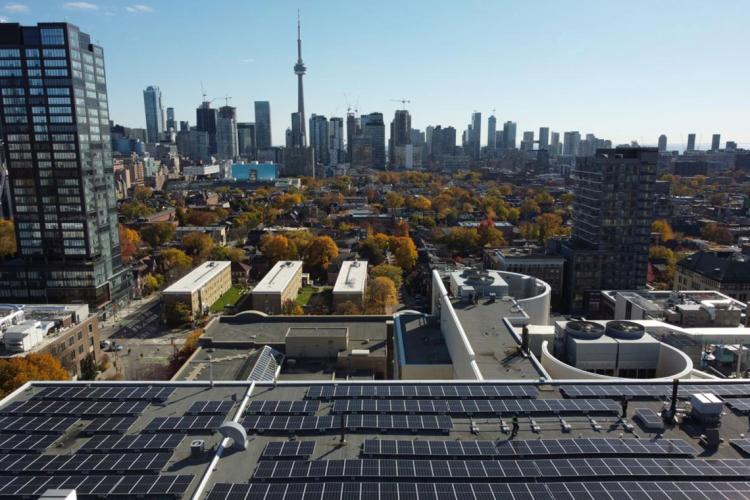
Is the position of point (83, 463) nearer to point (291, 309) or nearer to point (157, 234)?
point (291, 309)

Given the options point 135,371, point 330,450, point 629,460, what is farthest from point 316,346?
point 629,460

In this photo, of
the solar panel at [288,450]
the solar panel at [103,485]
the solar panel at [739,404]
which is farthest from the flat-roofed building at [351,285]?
the solar panel at [103,485]

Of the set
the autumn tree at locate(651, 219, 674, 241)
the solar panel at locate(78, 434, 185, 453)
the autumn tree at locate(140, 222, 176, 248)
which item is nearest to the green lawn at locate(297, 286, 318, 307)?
the autumn tree at locate(140, 222, 176, 248)

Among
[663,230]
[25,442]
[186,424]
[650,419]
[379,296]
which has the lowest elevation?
[379,296]

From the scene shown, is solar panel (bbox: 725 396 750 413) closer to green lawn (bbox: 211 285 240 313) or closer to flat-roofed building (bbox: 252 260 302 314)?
flat-roofed building (bbox: 252 260 302 314)

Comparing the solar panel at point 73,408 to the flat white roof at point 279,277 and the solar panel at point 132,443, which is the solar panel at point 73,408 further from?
the flat white roof at point 279,277

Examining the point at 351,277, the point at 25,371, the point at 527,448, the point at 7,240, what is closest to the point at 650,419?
the point at 527,448

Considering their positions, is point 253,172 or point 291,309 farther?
point 253,172

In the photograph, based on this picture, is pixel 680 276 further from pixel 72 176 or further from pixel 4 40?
pixel 4 40

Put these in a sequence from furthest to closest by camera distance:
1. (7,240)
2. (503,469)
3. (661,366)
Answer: (7,240) < (661,366) < (503,469)
